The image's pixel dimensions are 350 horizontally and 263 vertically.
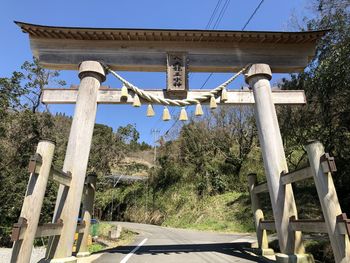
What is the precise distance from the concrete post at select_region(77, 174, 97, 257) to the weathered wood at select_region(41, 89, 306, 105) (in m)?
2.26

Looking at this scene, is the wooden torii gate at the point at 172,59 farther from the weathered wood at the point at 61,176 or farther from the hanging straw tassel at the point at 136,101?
the weathered wood at the point at 61,176

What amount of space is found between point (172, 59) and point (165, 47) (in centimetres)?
38

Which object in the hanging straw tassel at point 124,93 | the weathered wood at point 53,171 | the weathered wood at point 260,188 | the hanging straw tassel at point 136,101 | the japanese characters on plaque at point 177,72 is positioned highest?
the japanese characters on plaque at point 177,72

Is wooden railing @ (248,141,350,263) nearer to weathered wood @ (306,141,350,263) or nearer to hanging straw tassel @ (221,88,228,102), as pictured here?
weathered wood @ (306,141,350,263)

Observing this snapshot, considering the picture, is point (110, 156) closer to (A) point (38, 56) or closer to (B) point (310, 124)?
(B) point (310, 124)

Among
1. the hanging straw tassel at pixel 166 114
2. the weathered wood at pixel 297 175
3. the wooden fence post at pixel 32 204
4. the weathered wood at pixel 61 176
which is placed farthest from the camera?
the hanging straw tassel at pixel 166 114

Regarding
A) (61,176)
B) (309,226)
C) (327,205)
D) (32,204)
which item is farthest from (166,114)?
(327,205)

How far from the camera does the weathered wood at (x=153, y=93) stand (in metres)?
7.26

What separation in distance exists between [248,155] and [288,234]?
19.2 metres

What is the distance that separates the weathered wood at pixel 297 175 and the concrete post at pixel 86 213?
16.0 ft

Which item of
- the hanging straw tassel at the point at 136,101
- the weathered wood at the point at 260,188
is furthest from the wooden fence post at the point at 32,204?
the weathered wood at the point at 260,188

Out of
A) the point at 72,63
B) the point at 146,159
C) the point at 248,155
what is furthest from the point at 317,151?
the point at 146,159

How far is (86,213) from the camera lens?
7656 millimetres

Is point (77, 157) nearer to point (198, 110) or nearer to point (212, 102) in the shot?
point (198, 110)
